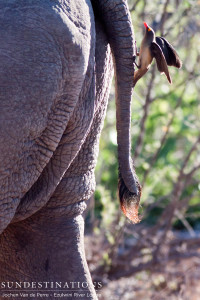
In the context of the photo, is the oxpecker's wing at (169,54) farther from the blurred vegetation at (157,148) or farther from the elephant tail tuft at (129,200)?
the blurred vegetation at (157,148)

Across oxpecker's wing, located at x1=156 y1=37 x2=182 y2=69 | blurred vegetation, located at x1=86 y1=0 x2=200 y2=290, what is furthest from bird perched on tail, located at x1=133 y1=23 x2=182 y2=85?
blurred vegetation, located at x1=86 y1=0 x2=200 y2=290

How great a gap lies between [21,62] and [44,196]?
0.35 metres

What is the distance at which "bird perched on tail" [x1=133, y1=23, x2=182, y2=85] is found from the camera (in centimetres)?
147

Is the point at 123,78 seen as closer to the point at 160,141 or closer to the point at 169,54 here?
the point at 169,54

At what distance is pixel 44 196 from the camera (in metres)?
1.38

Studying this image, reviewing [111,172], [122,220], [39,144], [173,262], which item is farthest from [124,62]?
[111,172]

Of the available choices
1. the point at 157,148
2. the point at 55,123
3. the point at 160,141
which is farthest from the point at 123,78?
the point at 160,141

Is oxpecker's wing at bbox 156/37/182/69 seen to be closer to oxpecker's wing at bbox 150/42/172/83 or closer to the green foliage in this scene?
oxpecker's wing at bbox 150/42/172/83

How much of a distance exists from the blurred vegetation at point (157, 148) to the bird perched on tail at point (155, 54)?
0.85 meters

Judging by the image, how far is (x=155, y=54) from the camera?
1.49m

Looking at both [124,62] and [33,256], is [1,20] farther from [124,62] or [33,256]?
[33,256]

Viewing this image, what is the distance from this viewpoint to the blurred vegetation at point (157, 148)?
3.00 m

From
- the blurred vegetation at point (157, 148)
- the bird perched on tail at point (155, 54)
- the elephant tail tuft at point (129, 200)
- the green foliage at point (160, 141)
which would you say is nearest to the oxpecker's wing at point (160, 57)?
the bird perched on tail at point (155, 54)

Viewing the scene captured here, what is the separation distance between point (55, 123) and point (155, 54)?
358 millimetres
